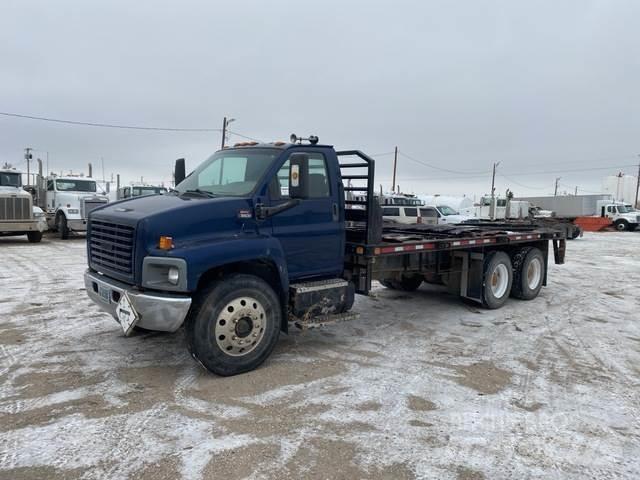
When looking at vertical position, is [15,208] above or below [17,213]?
above

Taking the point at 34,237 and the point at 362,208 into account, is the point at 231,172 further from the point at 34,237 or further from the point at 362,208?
the point at 34,237

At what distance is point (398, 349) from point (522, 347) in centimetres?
162

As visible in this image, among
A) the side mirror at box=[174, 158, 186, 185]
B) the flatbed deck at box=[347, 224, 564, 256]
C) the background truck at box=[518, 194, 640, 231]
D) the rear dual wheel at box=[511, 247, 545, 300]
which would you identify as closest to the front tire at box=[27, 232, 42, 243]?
the side mirror at box=[174, 158, 186, 185]

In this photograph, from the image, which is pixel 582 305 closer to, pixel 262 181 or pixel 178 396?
pixel 262 181

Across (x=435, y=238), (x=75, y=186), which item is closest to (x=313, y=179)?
(x=435, y=238)

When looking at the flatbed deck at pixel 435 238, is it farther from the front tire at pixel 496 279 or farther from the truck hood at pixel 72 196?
the truck hood at pixel 72 196

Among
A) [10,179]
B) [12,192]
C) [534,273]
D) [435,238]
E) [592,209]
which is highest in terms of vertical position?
[10,179]

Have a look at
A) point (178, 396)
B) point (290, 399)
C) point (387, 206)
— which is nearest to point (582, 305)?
point (290, 399)

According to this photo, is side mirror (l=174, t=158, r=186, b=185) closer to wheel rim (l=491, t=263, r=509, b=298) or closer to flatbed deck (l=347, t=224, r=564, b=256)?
flatbed deck (l=347, t=224, r=564, b=256)

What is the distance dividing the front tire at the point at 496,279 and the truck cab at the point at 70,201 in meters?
15.8

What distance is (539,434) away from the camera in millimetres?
4043

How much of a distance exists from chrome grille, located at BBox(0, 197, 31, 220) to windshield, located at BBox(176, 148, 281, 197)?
548 inches

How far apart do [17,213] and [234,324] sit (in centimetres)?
1554

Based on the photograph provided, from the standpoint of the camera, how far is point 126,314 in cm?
482
